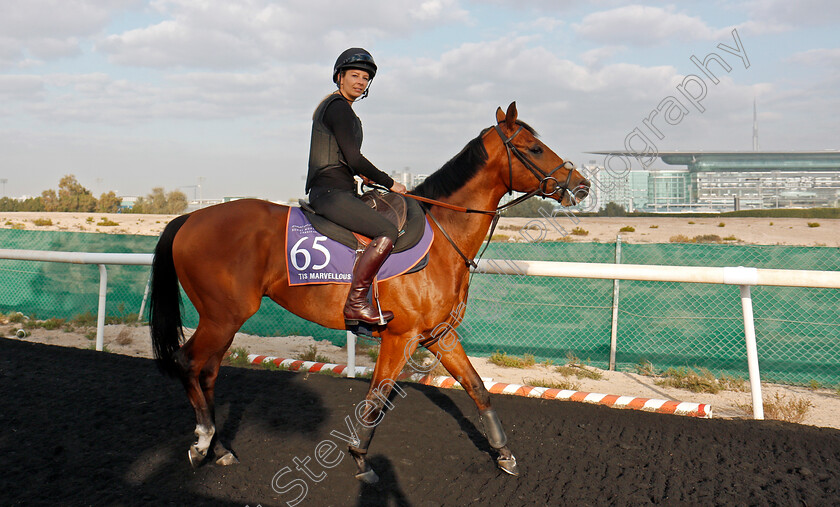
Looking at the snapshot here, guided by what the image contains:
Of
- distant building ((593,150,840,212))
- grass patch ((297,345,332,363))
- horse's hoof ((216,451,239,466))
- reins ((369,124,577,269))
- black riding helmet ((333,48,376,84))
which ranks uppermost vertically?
distant building ((593,150,840,212))

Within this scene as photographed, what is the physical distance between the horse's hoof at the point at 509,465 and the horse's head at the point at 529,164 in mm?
1781

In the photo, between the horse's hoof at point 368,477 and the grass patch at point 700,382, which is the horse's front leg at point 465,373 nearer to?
the horse's hoof at point 368,477

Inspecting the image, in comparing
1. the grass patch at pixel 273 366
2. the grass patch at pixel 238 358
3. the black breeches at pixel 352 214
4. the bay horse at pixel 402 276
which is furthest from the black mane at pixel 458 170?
the grass patch at pixel 238 358

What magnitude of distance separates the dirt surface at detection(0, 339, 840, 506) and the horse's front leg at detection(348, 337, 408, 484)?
0.20m

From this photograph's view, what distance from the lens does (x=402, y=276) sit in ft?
11.8

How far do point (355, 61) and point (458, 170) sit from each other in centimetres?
107

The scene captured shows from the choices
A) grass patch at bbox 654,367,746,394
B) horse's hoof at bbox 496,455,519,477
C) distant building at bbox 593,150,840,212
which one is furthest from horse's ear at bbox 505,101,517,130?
distant building at bbox 593,150,840,212

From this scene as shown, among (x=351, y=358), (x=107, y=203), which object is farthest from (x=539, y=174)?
(x=107, y=203)

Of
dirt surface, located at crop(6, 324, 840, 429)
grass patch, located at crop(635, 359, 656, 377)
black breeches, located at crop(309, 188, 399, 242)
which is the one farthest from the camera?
grass patch, located at crop(635, 359, 656, 377)

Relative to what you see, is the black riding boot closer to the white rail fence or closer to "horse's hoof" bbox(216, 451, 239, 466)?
"horse's hoof" bbox(216, 451, 239, 466)

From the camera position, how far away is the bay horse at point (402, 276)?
3.61 meters

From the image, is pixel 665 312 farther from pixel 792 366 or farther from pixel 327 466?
pixel 327 466

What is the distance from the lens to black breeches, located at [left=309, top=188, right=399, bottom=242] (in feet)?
11.7

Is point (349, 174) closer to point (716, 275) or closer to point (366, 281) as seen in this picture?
point (366, 281)
